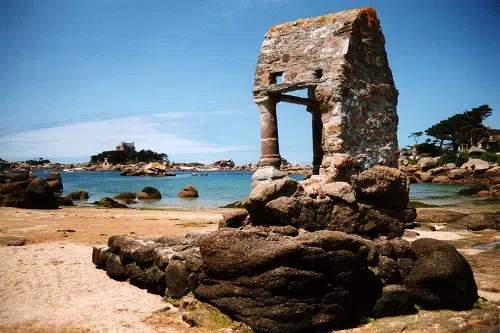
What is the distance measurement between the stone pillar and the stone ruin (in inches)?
1.0

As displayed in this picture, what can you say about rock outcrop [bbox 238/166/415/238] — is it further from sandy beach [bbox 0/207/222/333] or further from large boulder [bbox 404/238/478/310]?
sandy beach [bbox 0/207/222/333]

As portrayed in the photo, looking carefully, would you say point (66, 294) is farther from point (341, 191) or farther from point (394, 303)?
point (394, 303)

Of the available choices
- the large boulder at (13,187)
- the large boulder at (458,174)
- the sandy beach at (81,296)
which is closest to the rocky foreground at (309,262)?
the sandy beach at (81,296)

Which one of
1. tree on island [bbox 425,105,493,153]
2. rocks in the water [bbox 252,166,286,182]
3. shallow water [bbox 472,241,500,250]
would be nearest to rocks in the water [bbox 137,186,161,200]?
rocks in the water [bbox 252,166,286,182]

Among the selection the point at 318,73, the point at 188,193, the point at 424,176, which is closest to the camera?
the point at 318,73

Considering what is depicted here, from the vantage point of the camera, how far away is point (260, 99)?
9.17 m

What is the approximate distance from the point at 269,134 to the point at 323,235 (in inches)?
151

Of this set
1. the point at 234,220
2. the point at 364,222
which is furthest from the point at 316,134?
the point at 234,220

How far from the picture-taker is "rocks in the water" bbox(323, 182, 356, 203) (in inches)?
303

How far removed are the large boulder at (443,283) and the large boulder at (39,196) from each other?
1947cm

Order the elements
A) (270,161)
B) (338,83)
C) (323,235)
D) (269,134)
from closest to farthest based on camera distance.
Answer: (323,235), (338,83), (270,161), (269,134)

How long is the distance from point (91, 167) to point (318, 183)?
154096mm

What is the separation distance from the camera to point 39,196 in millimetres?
20406

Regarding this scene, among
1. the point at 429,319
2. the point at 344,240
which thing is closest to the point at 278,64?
the point at 344,240
